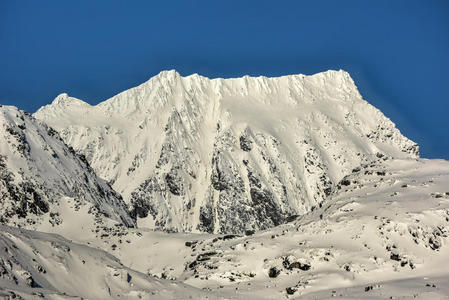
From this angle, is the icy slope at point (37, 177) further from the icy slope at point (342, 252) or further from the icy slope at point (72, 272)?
the icy slope at point (72, 272)

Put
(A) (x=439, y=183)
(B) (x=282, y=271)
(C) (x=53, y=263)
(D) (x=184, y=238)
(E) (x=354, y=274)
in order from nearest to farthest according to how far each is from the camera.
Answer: (C) (x=53, y=263) → (E) (x=354, y=274) → (B) (x=282, y=271) → (A) (x=439, y=183) → (D) (x=184, y=238)

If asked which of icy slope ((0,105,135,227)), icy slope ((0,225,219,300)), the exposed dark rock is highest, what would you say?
icy slope ((0,105,135,227))

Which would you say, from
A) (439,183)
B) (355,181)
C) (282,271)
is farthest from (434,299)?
(355,181)

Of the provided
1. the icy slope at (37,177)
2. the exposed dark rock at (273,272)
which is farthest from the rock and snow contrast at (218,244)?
the icy slope at (37,177)

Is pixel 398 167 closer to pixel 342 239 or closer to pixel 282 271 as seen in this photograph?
pixel 342 239

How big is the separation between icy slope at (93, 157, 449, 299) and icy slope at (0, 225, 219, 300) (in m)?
7.34

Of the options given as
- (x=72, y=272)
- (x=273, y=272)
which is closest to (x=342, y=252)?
(x=273, y=272)

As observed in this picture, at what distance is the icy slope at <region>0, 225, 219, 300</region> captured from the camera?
180 feet

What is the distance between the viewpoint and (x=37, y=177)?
392 ft

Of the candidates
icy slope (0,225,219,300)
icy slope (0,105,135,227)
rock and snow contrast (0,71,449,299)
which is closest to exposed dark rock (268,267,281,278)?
rock and snow contrast (0,71,449,299)

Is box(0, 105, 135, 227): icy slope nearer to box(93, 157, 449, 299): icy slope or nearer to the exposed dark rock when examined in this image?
box(93, 157, 449, 299): icy slope

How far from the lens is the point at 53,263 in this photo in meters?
60.1

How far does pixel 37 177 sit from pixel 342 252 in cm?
6175

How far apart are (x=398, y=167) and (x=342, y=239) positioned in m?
31.5
